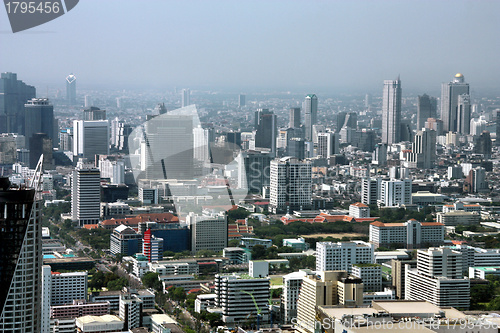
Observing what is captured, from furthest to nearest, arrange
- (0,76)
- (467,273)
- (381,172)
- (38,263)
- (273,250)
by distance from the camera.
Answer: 1. (381,172)
2. (0,76)
3. (273,250)
4. (467,273)
5. (38,263)

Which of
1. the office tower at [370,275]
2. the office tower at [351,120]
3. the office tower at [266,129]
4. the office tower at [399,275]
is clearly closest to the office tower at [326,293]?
the office tower at [370,275]

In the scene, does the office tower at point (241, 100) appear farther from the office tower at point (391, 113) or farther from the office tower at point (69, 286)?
the office tower at point (69, 286)

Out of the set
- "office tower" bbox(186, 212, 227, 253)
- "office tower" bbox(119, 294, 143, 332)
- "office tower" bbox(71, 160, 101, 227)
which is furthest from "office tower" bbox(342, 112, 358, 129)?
"office tower" bbox(119, 294, 143, 332)

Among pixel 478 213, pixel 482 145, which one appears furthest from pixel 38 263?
pixel 482 145

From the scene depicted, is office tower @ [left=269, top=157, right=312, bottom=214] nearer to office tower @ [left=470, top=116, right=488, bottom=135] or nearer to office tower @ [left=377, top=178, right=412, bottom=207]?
office tower @ [left=377, top=178, right=412, bottom=207]

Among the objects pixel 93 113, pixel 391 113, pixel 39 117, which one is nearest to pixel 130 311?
pixel 93 113

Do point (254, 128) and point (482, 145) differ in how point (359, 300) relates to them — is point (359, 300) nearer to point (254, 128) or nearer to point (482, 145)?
point (254, 128)
